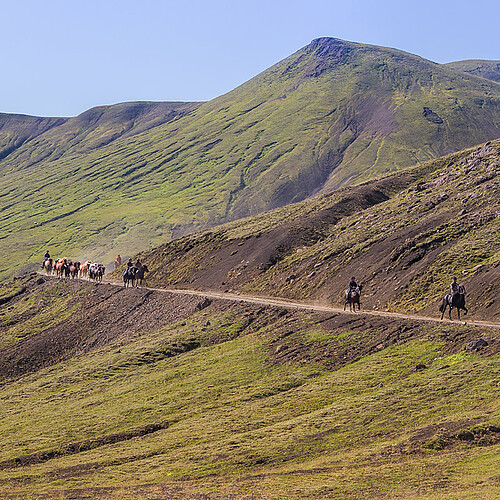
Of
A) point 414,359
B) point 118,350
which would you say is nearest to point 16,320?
point 118,350

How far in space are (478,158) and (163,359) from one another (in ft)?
144

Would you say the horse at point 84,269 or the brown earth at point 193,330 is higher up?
the horse at point 84,269

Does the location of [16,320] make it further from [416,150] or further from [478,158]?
[416,150]

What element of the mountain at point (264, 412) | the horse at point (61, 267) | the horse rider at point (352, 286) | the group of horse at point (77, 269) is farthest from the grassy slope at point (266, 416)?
the horse at point (61, 267)

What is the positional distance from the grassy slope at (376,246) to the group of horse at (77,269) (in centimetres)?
662

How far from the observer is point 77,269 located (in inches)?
3499

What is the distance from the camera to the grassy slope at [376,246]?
5025 centimetres

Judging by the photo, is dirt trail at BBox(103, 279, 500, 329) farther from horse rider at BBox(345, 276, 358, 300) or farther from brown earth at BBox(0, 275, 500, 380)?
horse rider at BBox(345, 276, 358, 300)

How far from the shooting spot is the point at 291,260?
70375 mm

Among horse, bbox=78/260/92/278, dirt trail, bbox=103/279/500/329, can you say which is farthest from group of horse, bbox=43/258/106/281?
dirt trail, bbox=103/279/500/329

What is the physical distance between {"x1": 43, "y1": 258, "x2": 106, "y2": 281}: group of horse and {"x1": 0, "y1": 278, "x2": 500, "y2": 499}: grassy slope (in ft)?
97.7

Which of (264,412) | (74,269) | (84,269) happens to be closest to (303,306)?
(264,412)

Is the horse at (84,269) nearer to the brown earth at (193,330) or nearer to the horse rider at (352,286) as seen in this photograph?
the brown earth at (193,330)

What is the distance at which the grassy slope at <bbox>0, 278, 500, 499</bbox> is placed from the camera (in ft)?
78.7
